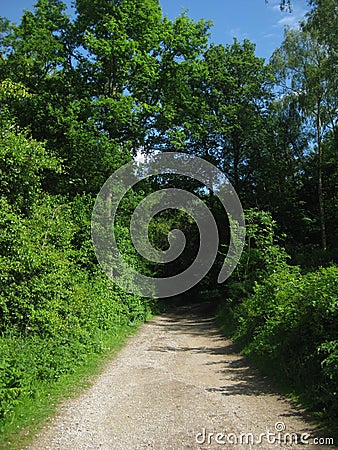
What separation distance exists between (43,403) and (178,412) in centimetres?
209

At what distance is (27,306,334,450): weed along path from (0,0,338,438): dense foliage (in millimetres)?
661

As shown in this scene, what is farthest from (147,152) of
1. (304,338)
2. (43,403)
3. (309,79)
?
(43,403)

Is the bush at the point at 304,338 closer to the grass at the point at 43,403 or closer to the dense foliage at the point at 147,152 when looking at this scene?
the dense foliage at the point at 147,152

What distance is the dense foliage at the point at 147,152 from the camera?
8.66 m

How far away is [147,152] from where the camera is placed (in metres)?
22.3

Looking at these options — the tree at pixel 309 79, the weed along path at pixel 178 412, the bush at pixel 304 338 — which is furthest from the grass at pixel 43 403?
the tree at pixel 309 79

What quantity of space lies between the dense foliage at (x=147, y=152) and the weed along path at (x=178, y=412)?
0.66 metres

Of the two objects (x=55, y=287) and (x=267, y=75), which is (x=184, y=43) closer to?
(x=267, y=75)

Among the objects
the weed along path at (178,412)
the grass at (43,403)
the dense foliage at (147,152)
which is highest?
the dense foliage at (147,152)

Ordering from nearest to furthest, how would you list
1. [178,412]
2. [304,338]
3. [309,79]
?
[178,412] < [304,338] < [309,79]

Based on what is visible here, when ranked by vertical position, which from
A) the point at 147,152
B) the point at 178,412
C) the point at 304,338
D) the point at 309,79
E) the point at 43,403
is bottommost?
the point at 178,412

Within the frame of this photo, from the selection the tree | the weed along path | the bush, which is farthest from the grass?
the tree

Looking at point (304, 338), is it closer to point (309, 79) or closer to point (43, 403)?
point (43, 403)

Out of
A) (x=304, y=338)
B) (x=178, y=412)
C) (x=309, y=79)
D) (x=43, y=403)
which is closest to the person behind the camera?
(x=178, y=412)
